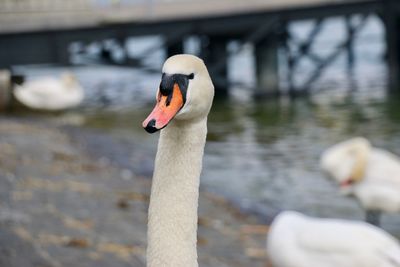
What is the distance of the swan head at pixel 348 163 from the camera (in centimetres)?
1098

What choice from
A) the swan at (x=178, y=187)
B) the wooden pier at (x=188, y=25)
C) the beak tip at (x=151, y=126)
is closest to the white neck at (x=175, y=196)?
the swan at (x=178, y=187)

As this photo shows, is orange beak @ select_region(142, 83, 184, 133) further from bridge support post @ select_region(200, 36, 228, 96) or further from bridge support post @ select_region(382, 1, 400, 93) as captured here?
bridge support post @ select_region(382, 1, 400, 93)

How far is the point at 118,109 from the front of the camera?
26.7 m

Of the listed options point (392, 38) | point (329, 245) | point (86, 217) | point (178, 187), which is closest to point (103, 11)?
point (392, 38)

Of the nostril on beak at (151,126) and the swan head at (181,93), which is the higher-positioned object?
the swan head at (181,93)

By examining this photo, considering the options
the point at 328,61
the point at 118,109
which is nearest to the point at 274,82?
the point at 328,61

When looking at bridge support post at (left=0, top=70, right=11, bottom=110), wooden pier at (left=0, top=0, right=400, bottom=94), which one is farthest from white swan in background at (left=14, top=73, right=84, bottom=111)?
wooden pier at (left=0, top=0, right=400, bottom=94)

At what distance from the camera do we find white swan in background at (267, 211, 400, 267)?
23.0 ft

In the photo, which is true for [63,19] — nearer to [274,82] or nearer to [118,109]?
[118,109]

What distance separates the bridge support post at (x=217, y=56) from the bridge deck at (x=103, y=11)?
1194 millimetres

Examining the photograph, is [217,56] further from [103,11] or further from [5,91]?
[5,91]

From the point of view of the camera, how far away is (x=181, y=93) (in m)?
2.87

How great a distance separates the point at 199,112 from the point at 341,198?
A: 384 inches

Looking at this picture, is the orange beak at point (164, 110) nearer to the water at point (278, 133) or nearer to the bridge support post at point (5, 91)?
the water at point (278, 133)
